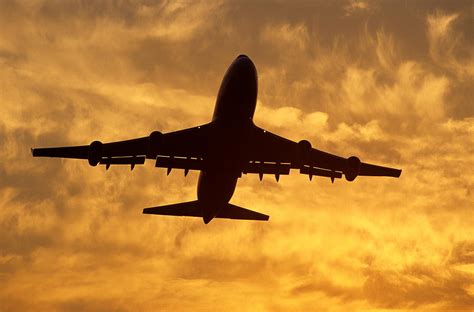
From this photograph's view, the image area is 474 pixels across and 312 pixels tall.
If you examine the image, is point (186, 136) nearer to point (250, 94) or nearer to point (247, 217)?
point (250, 94)

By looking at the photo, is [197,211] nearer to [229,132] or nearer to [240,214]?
[240,214]

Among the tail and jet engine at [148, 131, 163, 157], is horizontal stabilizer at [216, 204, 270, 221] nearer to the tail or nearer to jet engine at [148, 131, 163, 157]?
the tail

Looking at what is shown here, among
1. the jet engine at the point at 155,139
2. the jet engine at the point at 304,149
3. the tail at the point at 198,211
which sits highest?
the jet engine at the point at 304,149

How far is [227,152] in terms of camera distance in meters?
55.5

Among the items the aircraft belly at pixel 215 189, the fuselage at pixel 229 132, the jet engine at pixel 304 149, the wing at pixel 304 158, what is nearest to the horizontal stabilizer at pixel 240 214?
the aircraft belly at pixel 215 189

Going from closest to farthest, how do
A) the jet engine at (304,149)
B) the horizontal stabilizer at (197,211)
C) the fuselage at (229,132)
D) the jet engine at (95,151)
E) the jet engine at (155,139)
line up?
the fuselage at (229,132)
the jet engine at (155,139)
the jet engine at (95,151)
the jet engine at (304,149)
the horizontal stabilizer at (197,211)

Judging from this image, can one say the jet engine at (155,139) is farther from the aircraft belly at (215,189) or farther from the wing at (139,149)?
the aircraft belly at (215,189)

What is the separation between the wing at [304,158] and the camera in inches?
2247

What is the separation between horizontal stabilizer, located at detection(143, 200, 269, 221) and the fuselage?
4.01 meters

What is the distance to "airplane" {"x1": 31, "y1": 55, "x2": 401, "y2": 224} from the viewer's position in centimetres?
5241

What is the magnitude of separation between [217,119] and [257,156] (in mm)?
6775

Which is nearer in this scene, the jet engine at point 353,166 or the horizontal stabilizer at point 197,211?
the jet engine at point 353,166

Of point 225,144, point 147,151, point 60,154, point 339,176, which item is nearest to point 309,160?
point 339,176

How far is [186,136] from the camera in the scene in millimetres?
56469
